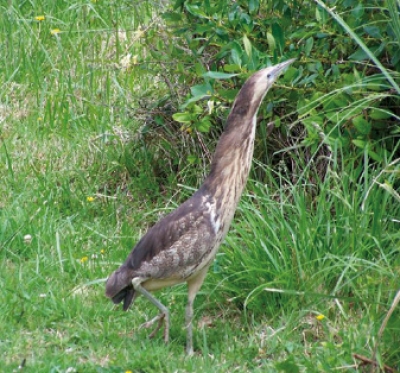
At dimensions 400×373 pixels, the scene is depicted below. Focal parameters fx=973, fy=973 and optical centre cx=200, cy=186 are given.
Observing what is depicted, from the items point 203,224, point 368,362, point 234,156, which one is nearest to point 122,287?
point 203,224

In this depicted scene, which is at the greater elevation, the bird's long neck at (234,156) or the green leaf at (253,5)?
the green leaf at (253,5)

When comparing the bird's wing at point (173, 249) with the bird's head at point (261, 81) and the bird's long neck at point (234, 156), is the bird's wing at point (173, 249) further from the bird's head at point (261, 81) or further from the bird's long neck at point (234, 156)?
the bird's head at point (261, 81)

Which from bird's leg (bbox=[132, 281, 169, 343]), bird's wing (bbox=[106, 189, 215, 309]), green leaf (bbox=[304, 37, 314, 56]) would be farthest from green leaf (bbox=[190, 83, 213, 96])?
bird's leg (bbox=[132, 281, 169, 343])

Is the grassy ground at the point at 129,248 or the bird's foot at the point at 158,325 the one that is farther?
the bird's foot at the point at 158,325

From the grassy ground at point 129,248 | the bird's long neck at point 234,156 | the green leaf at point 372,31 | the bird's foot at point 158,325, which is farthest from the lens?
the green leaf at point 372,31

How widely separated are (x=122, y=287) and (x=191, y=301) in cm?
42

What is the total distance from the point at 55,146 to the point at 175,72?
1388mm

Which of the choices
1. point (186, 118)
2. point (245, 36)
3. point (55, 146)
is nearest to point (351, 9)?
point (245, 36)

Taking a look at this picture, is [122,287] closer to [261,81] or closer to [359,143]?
[261,81]

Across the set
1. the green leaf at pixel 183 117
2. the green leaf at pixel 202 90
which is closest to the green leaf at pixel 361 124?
the green leaf at pixel 202 90

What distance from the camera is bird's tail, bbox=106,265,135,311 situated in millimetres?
5621

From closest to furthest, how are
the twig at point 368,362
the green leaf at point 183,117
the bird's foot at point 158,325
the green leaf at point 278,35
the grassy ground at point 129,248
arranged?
1. the twig at point 368,362
2. the grassy ground at point 129,248
3. the bird's foot at point 158,325
4. the green leaf at point 278,35
5. the green leaf at point 183,117

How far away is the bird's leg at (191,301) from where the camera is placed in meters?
5.63

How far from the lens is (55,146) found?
26.4 feet
